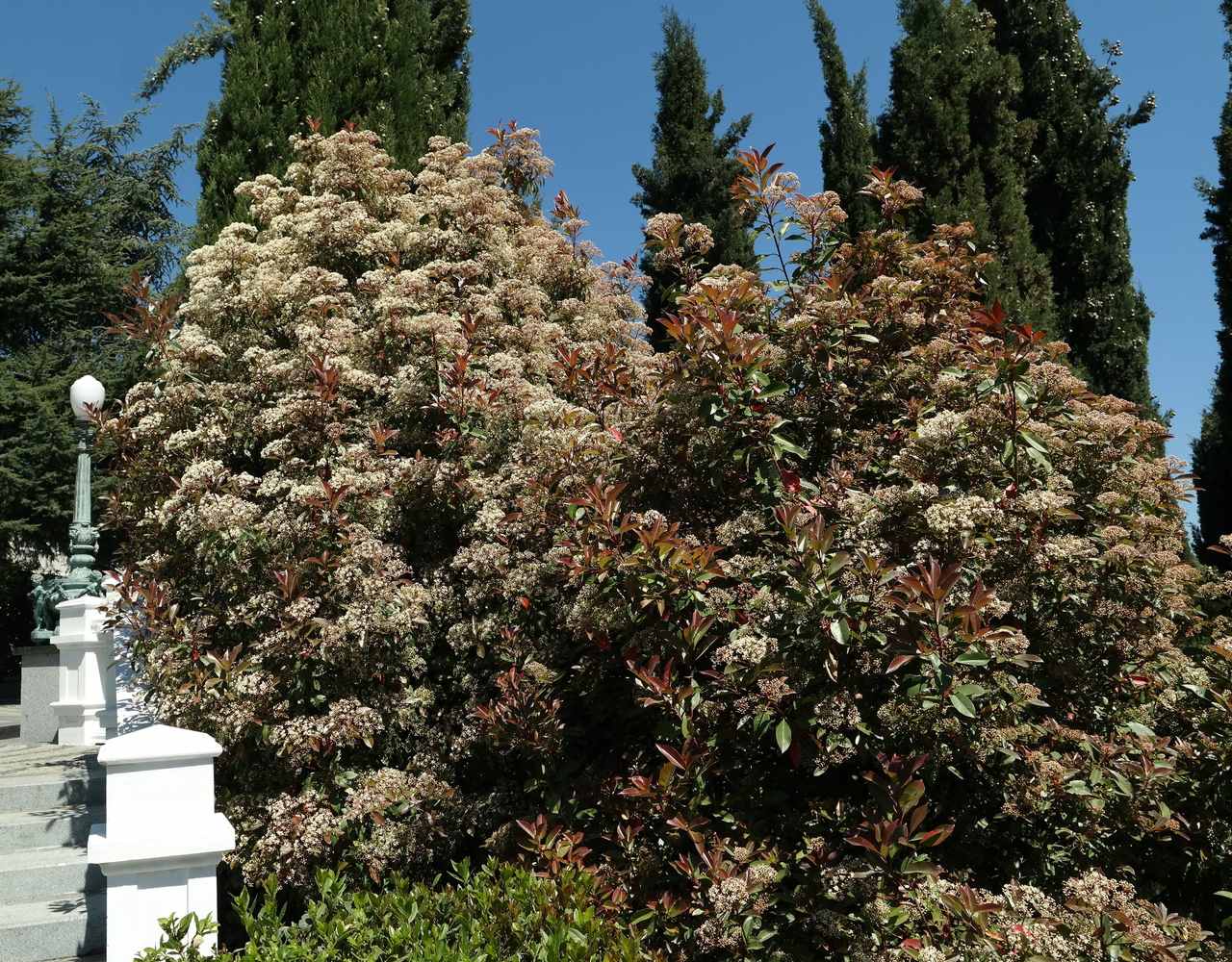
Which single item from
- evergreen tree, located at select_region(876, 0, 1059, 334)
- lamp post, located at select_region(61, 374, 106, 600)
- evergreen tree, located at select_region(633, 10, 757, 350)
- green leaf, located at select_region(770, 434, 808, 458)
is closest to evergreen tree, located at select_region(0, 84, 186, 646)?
lamp post, located at select_region(61, 374, 106, 600)

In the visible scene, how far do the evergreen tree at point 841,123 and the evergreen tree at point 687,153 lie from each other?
120cm

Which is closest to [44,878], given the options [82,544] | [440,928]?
[440,928]

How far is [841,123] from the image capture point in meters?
12.2

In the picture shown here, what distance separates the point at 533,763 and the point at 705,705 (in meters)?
0.93

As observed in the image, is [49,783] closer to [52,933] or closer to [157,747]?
[52,933]

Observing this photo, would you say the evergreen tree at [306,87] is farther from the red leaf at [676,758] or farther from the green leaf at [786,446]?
the red leaf at [676,758]

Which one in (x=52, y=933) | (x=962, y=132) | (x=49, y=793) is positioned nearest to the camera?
(x=52, y=933)

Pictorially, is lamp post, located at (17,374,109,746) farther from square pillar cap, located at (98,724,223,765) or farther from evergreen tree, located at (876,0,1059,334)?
evergreen tree, located at (876,0,1059,334)

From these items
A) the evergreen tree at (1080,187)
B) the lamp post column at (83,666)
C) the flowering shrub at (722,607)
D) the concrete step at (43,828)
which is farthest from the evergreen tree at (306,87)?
the evergreen tree at (1080,187)

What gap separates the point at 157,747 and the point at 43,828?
102 inches

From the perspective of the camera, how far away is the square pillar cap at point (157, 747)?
257 centimetres

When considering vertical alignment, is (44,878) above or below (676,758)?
below

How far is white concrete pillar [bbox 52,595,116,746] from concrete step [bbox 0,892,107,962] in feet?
10.1

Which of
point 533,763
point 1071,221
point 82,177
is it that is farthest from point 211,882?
point 82,177
